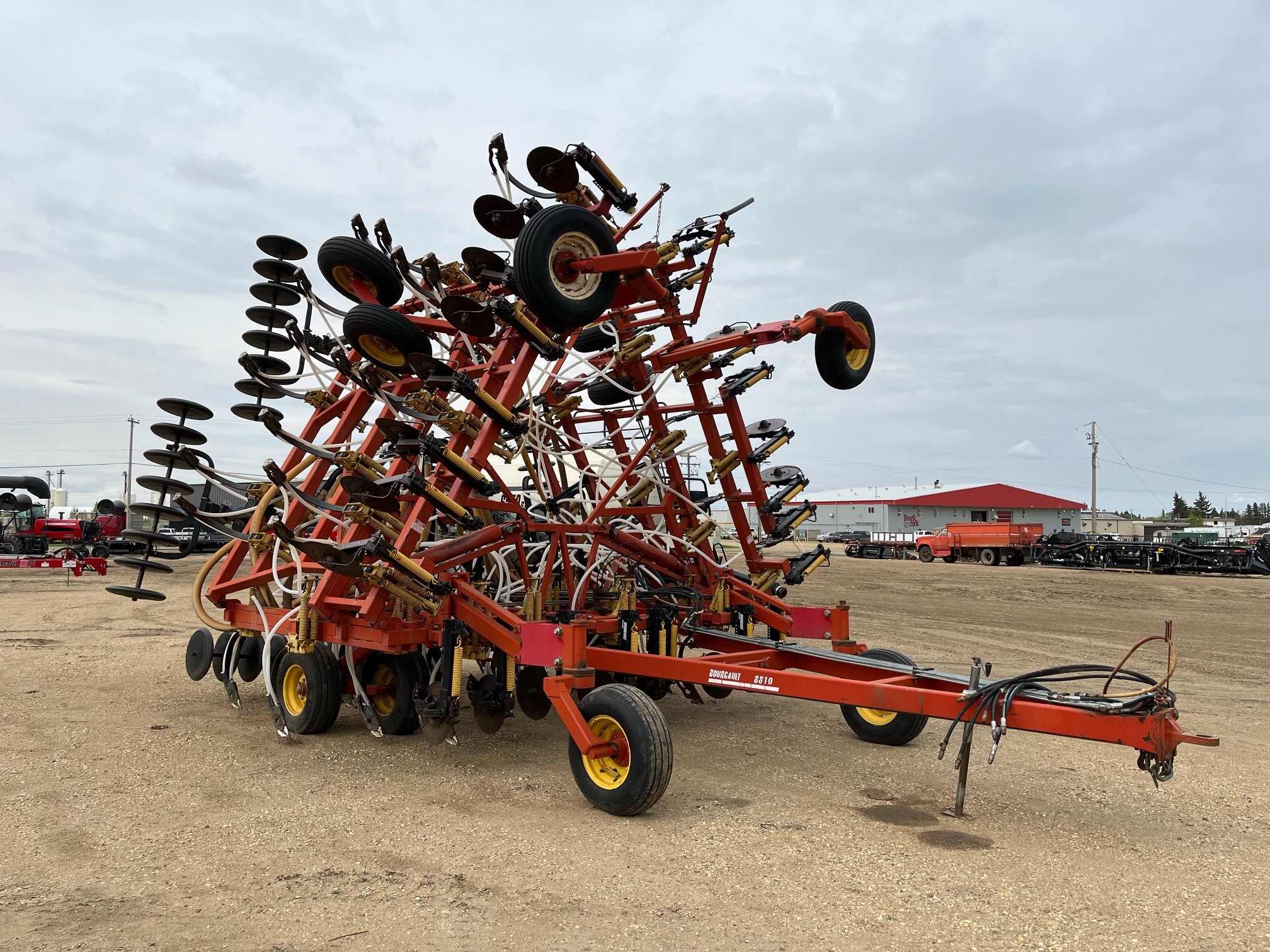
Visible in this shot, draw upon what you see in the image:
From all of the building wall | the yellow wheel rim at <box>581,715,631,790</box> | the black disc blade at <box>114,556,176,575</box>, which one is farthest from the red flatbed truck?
the black disc blade at <box>114,556,176,575</box>

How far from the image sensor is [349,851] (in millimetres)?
4156

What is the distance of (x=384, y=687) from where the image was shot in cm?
646

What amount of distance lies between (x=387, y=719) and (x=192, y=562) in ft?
86.4

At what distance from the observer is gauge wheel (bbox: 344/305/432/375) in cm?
591

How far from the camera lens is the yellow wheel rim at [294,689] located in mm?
6406

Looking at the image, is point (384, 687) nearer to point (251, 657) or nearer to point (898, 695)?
point (251, 657)

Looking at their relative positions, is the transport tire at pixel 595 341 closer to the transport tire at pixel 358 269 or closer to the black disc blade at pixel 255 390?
the transport tire at pixel 358 269

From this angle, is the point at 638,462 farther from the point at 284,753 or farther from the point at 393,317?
the point at 284,753

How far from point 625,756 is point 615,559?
3177mm

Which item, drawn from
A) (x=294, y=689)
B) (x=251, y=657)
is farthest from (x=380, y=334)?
(x=251, y=657)

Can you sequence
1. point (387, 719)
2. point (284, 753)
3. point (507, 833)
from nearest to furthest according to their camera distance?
point (507, 833), point (284, 753), point (387, 719)

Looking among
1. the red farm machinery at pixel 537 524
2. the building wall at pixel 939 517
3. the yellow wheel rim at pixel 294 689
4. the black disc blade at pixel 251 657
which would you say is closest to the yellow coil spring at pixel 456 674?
the red farm machinery at pixel 537 524

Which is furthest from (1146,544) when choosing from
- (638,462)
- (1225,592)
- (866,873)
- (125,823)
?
(125,823)

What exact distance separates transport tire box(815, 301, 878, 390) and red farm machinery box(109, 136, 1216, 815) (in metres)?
0.02
